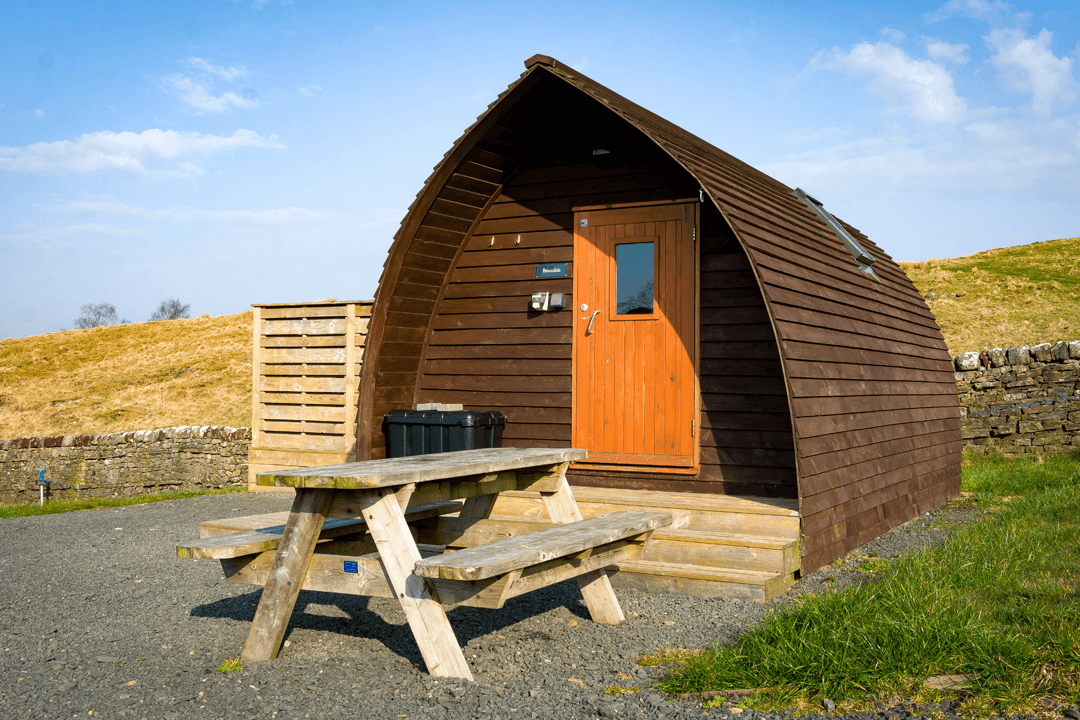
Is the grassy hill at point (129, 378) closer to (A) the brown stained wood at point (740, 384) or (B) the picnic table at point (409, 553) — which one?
(A) the brown stained wood at point (740, 384)

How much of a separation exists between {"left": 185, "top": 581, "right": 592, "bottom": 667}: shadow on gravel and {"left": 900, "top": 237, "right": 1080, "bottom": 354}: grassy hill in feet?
55.1

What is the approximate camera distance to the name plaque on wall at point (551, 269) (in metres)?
7.09

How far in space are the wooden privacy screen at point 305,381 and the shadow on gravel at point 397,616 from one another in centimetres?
483

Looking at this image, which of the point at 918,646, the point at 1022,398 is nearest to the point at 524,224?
the point at 918,646

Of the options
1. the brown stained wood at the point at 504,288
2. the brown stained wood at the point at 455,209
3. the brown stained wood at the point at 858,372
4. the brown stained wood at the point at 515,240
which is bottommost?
the brown stained wood at the point at 858,372

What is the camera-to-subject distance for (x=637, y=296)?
22.2ft

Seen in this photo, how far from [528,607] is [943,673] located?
2.32m

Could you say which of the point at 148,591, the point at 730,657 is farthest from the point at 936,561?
the point at 148,591

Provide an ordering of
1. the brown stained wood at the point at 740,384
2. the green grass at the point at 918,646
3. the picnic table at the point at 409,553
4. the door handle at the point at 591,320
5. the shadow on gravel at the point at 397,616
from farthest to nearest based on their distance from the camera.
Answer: the door handle at the point at 591,320, the brown stained wood at the point at 740,384, the shadow on gravel at the point at 397,616, the picnic table at the point at 409,553, the green grass at the point at 918,646

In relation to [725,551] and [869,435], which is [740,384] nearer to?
[869,435]

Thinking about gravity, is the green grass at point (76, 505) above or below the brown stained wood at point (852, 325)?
below

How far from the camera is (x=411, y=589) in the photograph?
11.3 feet

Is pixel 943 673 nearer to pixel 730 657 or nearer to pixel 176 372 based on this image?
pixel 730 657

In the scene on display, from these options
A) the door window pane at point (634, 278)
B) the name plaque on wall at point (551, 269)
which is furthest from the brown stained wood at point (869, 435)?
the name plaque on wall at point (551, 269)
